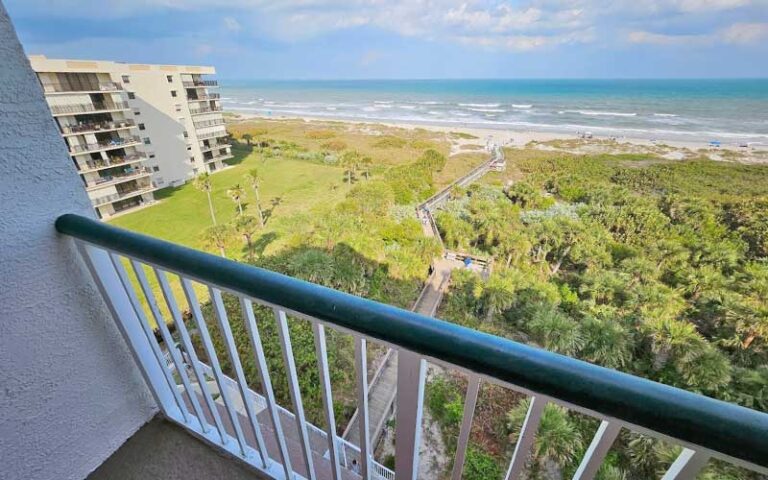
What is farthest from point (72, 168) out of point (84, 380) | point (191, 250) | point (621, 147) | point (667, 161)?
point (621, 147)

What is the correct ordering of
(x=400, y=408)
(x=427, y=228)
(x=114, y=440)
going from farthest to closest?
(x=427, y=228) < (x=114, y=440) < (x=400, y=408)

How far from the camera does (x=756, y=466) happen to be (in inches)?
13.1

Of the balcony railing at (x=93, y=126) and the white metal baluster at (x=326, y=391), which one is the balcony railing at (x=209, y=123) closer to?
the balcony railing at (x=93, y=126)

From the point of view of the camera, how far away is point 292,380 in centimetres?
77

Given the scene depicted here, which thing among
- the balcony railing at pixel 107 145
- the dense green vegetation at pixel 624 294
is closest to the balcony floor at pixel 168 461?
the dense green vegetation at pixel 624 294

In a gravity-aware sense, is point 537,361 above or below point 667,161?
above

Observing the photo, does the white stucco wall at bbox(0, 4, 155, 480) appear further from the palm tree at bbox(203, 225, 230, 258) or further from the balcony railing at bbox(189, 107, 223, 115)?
the balcony railing at bbox(189, 107, 223, 115)

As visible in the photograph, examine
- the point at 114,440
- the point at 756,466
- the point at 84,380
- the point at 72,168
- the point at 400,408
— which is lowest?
the point at 114,440

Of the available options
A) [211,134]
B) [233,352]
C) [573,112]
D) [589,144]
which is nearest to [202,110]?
[211,134]

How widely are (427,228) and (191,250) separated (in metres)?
12.0

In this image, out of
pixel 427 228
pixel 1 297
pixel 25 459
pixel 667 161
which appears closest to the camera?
pixel 1 297

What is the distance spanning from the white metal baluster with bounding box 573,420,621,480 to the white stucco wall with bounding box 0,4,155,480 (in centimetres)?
127

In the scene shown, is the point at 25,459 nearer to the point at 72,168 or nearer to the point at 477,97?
the point at 72,168

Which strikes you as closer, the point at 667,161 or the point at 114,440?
the point at 114,440
